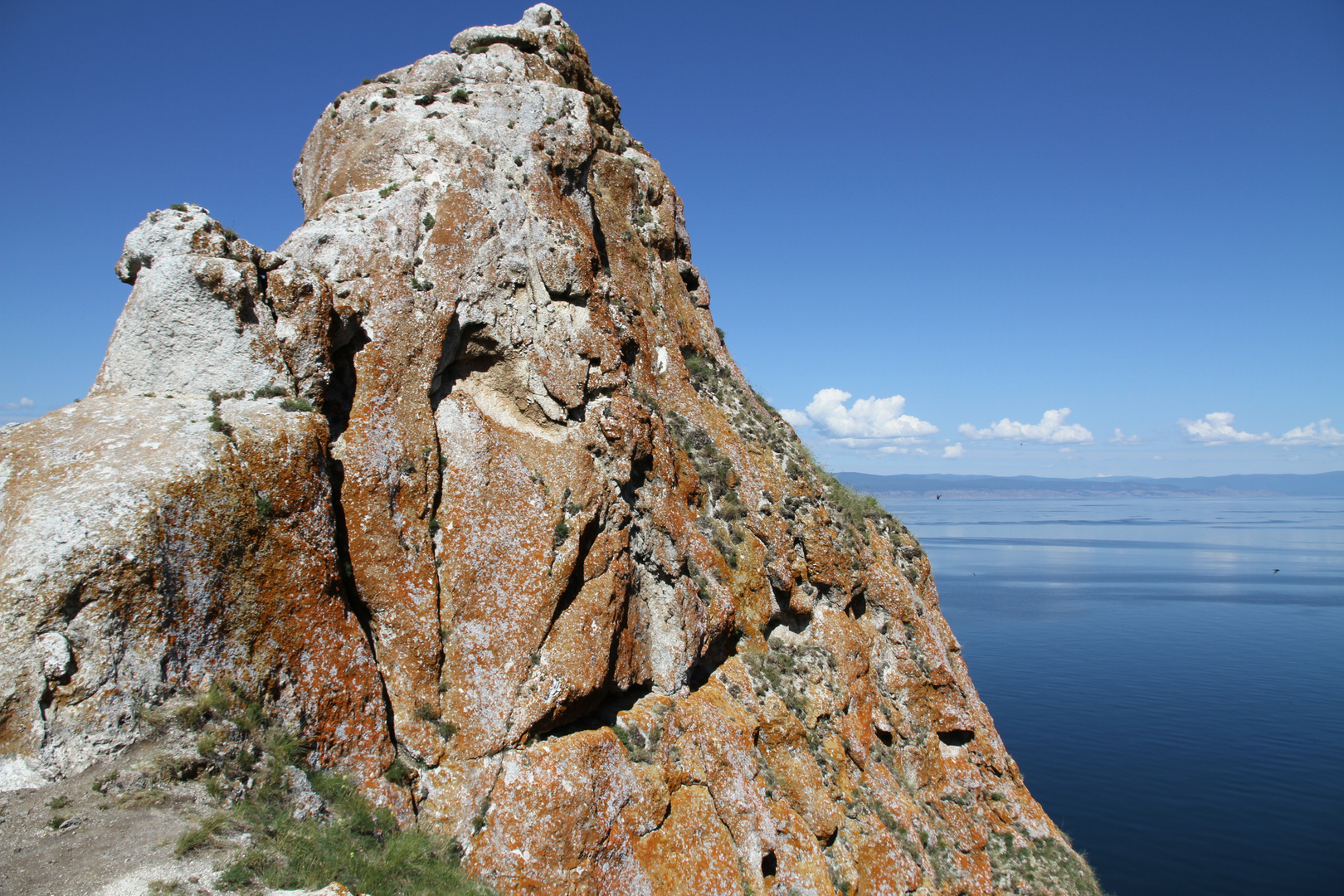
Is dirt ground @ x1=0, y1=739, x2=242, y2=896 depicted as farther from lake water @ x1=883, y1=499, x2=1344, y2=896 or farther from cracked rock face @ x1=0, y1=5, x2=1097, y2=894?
lake water @ x1=883, y1=499, x2=1344, y2=896

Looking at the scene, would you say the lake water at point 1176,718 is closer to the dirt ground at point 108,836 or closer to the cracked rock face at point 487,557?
the cracked rock face at point 487,557

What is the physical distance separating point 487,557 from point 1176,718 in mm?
49744

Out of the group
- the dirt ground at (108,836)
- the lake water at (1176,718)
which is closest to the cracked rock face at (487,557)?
the dirt ground at (108,836)

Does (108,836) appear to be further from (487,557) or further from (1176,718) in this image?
(1176,718)

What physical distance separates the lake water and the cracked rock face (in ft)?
54.7

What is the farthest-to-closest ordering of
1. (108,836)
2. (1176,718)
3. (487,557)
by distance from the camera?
(1176,718) < (487,557) < (108,836)

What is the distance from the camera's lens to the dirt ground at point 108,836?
7828mm

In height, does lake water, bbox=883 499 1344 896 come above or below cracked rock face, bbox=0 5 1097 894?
below

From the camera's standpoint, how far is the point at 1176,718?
46.0m

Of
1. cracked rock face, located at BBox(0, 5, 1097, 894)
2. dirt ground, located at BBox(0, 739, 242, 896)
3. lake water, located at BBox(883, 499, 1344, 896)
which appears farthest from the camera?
lake water, located at BBox(883, 499, 1344, 896)

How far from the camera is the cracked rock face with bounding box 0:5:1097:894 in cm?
1080

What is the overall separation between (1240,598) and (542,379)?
101 m

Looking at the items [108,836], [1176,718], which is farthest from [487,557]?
[1176,718]

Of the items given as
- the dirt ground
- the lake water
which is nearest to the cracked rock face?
the dirt ground
